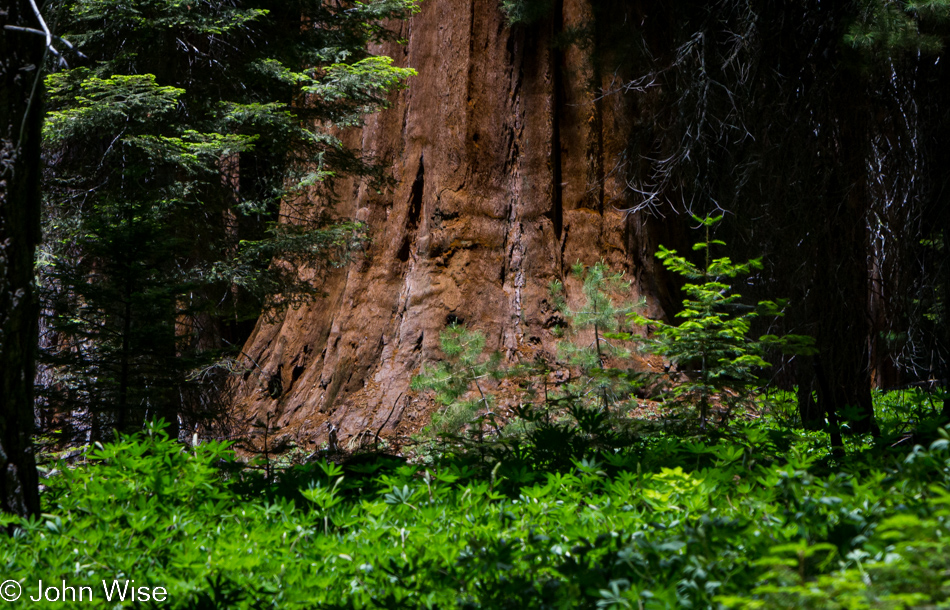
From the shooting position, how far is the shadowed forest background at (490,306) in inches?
97.3

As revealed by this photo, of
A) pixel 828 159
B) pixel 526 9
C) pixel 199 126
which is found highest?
pixel 526 9

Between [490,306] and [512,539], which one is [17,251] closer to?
[512,539]

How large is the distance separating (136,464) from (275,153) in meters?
6.21

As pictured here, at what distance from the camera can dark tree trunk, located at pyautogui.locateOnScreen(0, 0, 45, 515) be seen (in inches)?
131

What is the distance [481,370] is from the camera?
6602mm

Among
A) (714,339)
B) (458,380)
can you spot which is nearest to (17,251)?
(458,380)

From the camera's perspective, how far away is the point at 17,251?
341cm

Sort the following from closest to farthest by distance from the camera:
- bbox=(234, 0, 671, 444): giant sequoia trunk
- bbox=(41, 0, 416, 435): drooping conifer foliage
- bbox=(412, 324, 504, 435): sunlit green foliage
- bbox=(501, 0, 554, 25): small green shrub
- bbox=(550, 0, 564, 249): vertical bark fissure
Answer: bbox=(412, 324, 504, 435): sunlit green foliage
bbox=(41, 0, 416, 435): drooping conifer foliage
bbox=(501, 0, 554, 25): small green shrub
bbox=(234, 0, 671, 444): giant sequoia trunk
bbox=(550, 0, 564, 249): vertical bark fissure

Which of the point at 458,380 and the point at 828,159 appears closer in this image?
the point at 828,159

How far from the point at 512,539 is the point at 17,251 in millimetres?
2652

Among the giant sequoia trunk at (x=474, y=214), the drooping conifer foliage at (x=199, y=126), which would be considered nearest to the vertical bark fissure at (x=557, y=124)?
the giant sequoia trunk at (x=474, y=214)

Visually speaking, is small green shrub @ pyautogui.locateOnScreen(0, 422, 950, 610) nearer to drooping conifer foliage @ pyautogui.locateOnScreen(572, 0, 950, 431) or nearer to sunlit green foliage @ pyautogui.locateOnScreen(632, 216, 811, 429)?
sunlit green foliage @ pyautogui.locateOnScreen(632, 216, 811, 429)

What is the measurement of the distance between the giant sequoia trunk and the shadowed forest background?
40 millimetres

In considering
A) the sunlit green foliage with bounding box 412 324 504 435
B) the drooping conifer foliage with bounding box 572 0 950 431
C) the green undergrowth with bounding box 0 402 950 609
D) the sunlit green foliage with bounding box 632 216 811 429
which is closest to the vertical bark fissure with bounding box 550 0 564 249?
the drooping conifer foliage with bounding box 572 0 950 431
